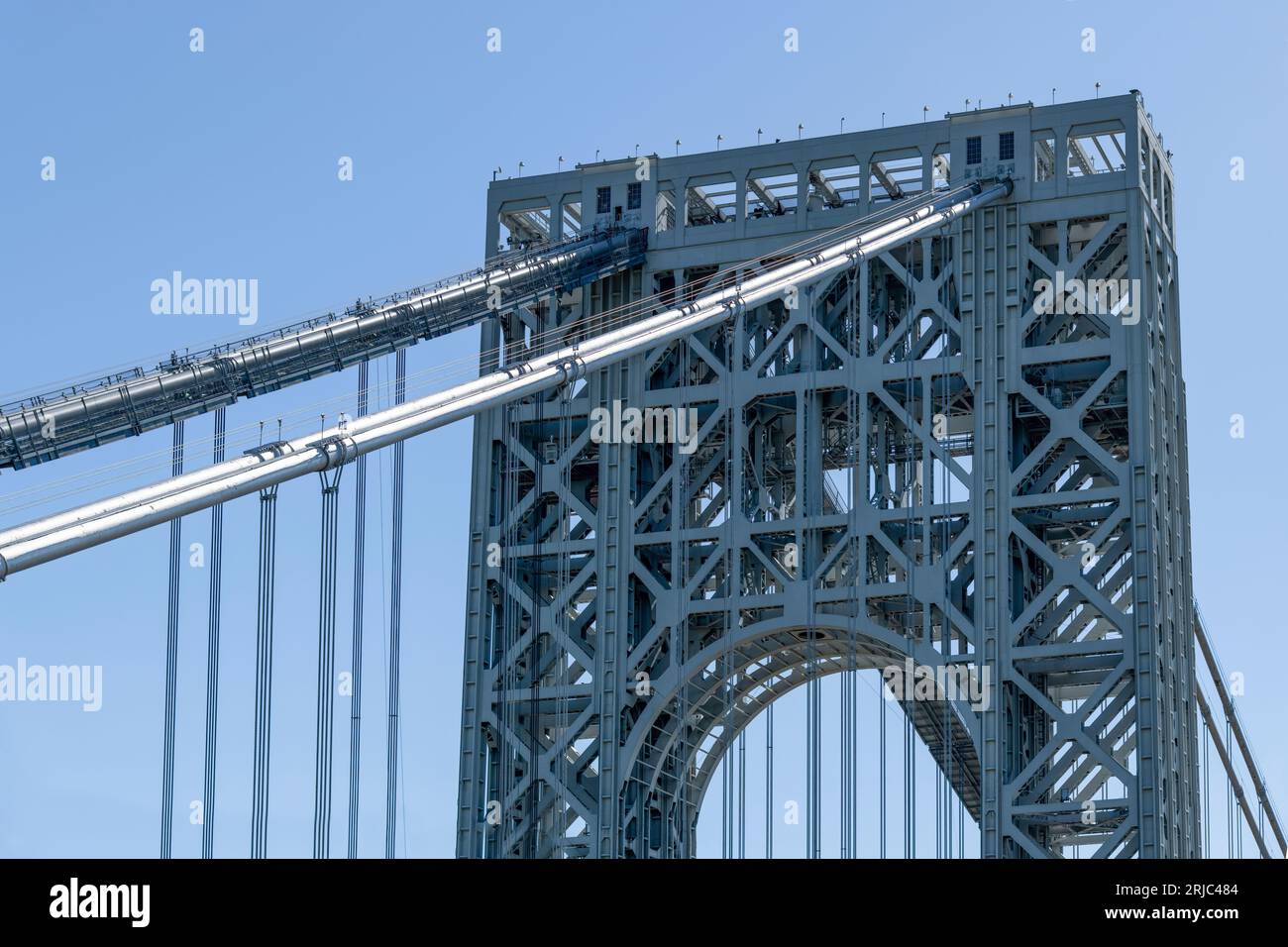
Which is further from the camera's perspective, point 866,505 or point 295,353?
point 866,505

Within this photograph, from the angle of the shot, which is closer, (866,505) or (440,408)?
(440,408)

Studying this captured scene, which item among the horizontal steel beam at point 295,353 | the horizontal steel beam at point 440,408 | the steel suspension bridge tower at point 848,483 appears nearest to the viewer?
the horizontal steel beam at point 440,408

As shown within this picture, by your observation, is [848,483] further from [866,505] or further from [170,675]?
[170,675]

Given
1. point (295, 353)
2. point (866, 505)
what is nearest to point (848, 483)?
point (866, 505)

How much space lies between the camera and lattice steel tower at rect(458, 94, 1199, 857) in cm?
5975

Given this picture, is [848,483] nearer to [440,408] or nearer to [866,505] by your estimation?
[866,505]

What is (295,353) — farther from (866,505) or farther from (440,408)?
(866,505)

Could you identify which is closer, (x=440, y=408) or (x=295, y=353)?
(x=440, y=408)

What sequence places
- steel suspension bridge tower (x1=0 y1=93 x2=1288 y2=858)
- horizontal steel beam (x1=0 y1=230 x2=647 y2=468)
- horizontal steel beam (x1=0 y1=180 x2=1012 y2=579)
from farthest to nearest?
steel suspension bridge tower (x1=0 y1=93 x2=1288 y2=858)
horizontal steel beam (x1=0 y1=230 x2=647 y2=468)
horizontal steel beam (x1=0 y1=180 x2=1012 y2=579)

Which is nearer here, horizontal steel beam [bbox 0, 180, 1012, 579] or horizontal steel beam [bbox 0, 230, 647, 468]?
horizontal steel beam [bbox 0, 180, 1012, 579]

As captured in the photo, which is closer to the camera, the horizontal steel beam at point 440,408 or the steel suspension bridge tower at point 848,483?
the horizontal steel beam at point 440,408

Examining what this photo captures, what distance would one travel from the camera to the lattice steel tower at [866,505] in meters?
59.8

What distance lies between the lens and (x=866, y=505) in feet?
200

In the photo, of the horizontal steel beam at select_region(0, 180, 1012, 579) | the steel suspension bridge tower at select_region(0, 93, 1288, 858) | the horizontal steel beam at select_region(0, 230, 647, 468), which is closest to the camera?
the horizontal steel beam at select_region(0, 180, 1012, 579)
